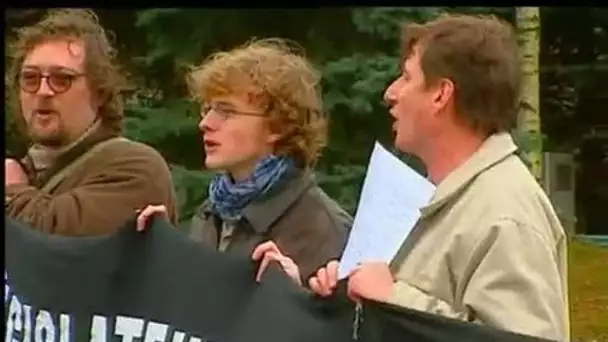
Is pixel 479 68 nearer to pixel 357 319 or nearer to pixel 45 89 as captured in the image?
pixel 357 319

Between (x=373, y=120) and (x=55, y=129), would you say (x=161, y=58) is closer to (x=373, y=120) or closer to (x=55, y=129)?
(x=55, y=129)

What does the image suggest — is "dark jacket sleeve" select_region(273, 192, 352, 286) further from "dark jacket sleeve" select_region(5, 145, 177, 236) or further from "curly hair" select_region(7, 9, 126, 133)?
"curly hair" select_region(7, 9, 126, 133)

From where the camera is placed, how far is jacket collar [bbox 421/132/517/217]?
3.23 meters

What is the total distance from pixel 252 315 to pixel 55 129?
2.64ft

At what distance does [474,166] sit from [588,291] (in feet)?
1.44

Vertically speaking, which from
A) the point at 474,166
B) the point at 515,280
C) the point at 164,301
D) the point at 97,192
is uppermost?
the point at 474,166

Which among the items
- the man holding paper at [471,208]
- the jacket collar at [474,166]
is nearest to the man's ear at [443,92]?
the man holding paper at [471,208]

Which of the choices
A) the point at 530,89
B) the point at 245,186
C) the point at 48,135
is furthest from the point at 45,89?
the point at 530,89

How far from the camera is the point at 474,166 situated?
3230mm

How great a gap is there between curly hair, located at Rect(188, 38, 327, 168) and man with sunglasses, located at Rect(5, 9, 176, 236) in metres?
0.37

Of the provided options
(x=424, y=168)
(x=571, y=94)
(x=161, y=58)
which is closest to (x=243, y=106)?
(x=161, y=58)

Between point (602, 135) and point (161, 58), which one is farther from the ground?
point (161, 58)

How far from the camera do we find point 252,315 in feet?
11.2

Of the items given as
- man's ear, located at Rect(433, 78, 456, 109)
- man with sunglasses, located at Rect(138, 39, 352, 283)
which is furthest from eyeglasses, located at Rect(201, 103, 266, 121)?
man's ear, located at Rect(433, 78, 456, 109)
